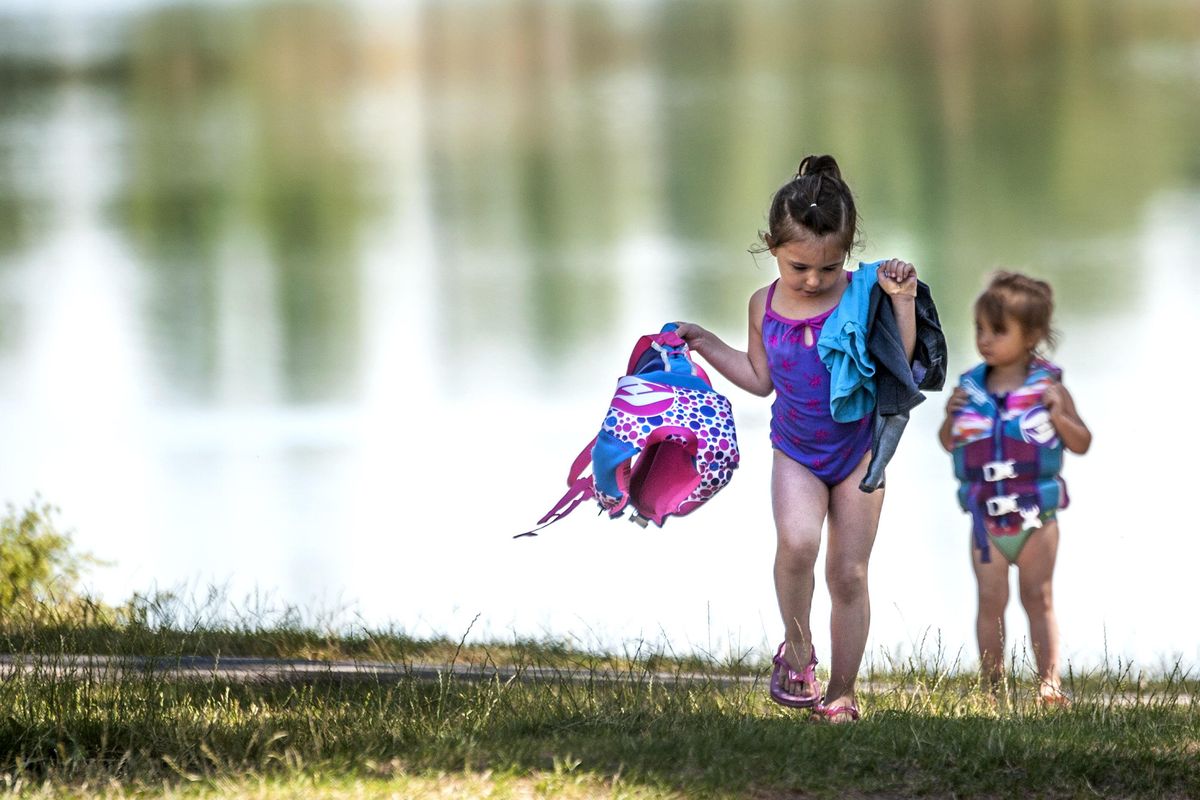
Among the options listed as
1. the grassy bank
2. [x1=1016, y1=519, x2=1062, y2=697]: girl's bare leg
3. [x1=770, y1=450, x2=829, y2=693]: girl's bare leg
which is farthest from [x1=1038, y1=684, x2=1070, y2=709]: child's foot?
[x1=770, y1=450, x2=829, y2=693]: girl's bare leg

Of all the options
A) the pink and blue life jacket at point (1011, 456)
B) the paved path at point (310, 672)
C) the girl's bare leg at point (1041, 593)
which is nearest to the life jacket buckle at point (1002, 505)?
the pink and blue life jacket at point (1011, 456)

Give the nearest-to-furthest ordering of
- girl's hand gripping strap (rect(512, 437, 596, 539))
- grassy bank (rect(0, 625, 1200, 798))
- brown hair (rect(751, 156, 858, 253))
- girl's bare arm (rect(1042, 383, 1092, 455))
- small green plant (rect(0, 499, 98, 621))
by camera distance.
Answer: grassy bank (rect(0, 625, 1200, 798)) → brown hair (rect(751, 156, 858, 253)) → girl's hand gripping strap (rect(512, 437, 596, 539)) → girl's bare arm (rect(1042, 383, 1092, 455)) → small green plant (rect(0, 499, 98, 621))

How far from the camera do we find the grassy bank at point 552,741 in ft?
14.4

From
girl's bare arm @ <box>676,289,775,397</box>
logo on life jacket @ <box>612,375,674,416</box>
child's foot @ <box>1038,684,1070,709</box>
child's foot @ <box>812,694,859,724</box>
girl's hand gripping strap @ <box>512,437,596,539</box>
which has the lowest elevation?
child's foot @ <box>1038,684,1070,709</box>

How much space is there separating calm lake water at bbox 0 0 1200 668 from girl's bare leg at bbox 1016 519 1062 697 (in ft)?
1.91

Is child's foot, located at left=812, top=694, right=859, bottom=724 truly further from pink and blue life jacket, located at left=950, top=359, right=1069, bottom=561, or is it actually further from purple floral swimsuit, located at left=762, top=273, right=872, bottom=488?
pink and blue life jacket, located at left=950, top=359, right=1069, bottom=561

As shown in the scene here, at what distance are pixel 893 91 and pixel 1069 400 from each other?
153 ft

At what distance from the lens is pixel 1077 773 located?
456 cm

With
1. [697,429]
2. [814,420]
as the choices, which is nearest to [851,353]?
[814,420]

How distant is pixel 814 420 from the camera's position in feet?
17.5

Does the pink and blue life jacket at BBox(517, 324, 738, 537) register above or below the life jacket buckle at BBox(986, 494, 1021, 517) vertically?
above

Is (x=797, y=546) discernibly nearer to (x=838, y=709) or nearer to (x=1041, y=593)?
(x=838, y=709)

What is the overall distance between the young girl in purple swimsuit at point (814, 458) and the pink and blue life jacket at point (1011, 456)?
1.03 meters

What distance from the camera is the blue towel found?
5.19 meters
